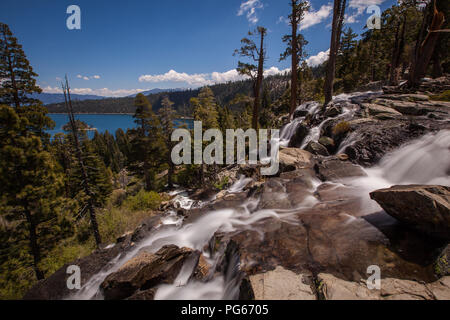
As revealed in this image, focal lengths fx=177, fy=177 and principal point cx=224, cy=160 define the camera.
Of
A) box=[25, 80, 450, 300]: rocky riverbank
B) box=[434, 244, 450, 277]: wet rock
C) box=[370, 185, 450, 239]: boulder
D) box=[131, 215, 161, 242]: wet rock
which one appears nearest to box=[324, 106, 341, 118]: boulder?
box=[25, 80, 450, 300]: rocky riverbank

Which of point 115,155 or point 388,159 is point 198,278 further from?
point 115,155

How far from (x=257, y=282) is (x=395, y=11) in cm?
3174

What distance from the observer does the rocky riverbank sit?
12.1ft

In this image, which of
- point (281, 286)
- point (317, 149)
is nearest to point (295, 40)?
point (317, 149)

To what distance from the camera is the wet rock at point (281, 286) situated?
11.0 feet

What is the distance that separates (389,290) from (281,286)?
1.86 metres

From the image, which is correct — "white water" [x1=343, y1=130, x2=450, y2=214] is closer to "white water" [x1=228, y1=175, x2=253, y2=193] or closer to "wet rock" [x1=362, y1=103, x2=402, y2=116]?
"wet rock" [x1=362, y1=103, x2=402, y2=116]

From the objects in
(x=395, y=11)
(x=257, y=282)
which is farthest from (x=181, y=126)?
(x=395, y=11)

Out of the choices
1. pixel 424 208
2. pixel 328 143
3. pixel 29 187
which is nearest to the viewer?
pixel 424 208

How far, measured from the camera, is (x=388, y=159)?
7930 millimetres

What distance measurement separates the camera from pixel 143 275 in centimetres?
538

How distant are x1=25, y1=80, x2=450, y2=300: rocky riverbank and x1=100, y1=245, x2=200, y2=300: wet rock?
0.03 m

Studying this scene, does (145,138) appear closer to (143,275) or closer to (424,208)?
(143,275)

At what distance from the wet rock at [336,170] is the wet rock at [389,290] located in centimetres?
506
